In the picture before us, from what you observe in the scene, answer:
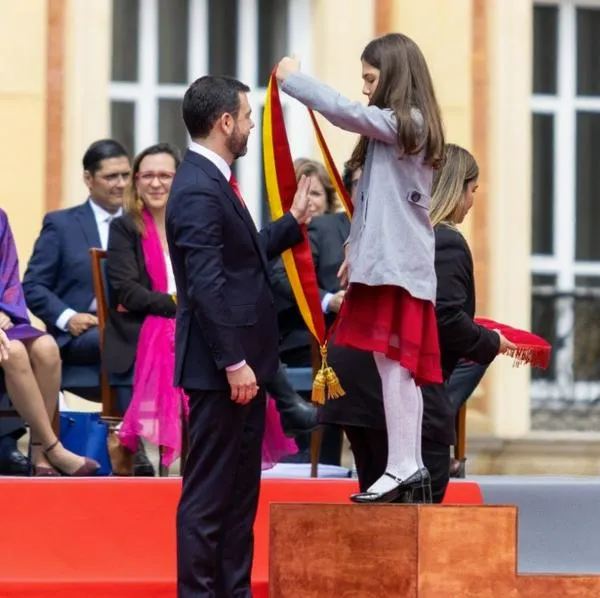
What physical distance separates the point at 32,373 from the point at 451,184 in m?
2.06

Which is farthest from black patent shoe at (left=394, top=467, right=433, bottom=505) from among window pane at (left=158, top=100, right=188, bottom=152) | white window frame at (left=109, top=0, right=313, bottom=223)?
window pane at (left=158, top=100, right=188, bottom=152)

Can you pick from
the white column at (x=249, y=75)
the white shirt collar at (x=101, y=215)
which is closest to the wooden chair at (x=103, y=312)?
the white shirt collar at (x=101, y=215)

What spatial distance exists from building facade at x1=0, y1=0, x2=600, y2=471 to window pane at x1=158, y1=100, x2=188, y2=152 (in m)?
0.01

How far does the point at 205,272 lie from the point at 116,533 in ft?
4.81

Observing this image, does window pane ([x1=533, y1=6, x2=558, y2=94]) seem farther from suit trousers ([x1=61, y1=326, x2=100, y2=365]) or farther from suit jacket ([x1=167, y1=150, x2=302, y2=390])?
suit jacket ([x1=167, y1=150, x2=302, y2=390])

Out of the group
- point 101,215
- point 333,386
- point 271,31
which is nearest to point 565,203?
point 271,31

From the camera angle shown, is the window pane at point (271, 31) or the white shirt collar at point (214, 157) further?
the window pane at point (271, 31)

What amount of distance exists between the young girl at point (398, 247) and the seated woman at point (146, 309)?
5.62 ft

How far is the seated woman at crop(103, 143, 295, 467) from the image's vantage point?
8203 mm

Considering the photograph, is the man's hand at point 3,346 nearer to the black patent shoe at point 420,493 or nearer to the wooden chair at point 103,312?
the wooden chair at point 103,312

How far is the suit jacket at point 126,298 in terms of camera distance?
27.3 feet

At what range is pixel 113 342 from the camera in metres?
8.39

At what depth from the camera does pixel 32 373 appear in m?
8.18

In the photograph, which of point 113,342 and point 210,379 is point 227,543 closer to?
point 210,379
